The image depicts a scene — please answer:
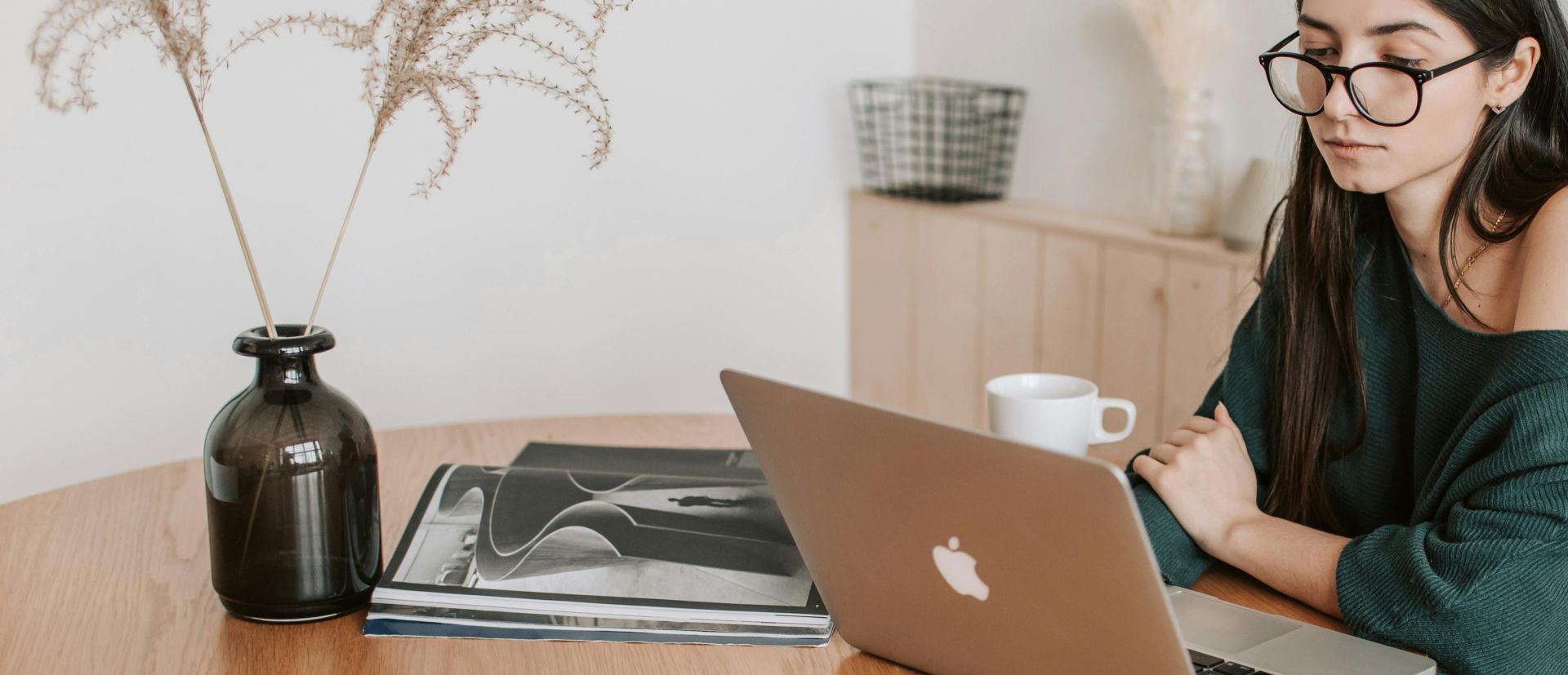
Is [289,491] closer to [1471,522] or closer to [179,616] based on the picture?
[179,616]

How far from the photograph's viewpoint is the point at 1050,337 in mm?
2445

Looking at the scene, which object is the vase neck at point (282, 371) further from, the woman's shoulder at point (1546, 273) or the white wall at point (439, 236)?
the white wall at point (439, 236)

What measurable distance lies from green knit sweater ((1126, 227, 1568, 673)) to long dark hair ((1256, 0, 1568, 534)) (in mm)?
61

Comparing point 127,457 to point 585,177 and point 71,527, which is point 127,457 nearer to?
point 585,177

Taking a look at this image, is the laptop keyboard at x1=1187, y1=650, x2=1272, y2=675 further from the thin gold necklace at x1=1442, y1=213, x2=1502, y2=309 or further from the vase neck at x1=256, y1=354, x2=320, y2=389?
the vase neck at x1=256, y1=354, x2=320, y2=389

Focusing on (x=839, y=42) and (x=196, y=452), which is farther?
(x=839, y=42)

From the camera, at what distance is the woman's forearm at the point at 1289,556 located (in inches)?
40.4

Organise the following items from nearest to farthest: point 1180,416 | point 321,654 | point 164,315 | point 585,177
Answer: point 321,654 → point 1180,416 → point 164,315 → point 585,177

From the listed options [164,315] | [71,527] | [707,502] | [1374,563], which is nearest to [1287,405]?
[1374,563]

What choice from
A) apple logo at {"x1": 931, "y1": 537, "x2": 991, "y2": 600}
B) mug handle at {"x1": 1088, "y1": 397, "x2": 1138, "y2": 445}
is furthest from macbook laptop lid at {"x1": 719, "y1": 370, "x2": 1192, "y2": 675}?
mug handle at {"x1": 1088, "y1": 397, "x2": 1138, "y2": 445}

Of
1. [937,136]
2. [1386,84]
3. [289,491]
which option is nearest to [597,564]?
[289,491]

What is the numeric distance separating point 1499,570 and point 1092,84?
169 cm

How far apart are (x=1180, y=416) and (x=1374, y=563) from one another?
4.07 feet

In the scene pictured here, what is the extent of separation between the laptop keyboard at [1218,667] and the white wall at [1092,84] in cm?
128
